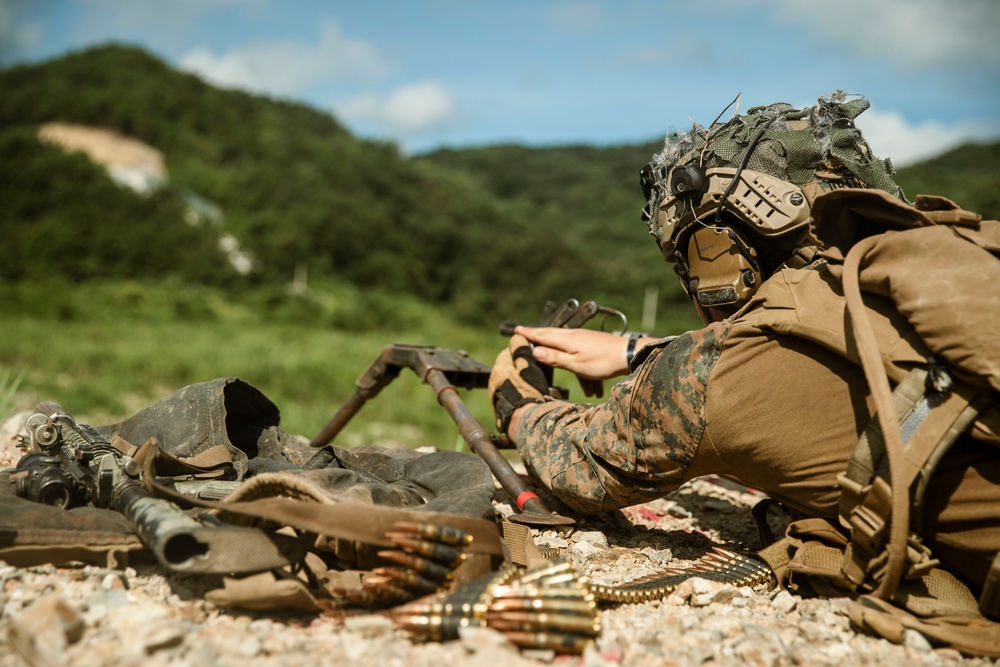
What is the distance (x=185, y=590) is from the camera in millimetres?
2182

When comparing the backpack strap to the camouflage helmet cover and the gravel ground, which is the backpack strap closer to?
the gravel ground

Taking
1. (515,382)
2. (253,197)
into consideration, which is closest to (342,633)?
(515,382)

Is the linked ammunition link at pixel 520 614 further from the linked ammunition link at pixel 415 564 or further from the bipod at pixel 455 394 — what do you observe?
the bipod at pixel 455 394

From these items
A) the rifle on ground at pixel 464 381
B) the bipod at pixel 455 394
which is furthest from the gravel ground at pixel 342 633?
the rifle on ground at pixel 464 381

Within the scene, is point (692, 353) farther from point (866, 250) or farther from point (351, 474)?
point (351, 474)

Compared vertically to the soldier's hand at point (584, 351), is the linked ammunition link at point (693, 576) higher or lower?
lower

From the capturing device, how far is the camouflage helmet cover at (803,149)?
2.73 meters

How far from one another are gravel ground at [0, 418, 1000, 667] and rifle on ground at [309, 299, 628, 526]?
611 mm

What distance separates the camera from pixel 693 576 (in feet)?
8.39

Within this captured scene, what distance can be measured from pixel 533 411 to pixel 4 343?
12826 millimetres

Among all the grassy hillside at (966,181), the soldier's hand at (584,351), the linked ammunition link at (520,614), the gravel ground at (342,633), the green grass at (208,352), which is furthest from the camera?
the grassy hillside at (966,181)

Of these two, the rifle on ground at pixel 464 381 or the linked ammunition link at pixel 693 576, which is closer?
the linked ammunition link at pixel 693 576

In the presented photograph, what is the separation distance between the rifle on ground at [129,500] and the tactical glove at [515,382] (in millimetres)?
1396

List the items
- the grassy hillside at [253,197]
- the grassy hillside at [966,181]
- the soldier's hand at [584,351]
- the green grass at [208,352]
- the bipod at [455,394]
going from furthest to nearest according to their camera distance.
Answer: the grassy hillside at [253,197] < the grassy hillside at [966,181] < the green grass at [208,352] < the soldier's hand at [584,351] < the bipod at [455,394]
